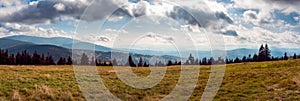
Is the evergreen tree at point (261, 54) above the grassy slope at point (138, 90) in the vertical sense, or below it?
above

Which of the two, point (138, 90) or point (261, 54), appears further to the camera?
point (261, 54)

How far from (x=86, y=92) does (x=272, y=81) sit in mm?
16673

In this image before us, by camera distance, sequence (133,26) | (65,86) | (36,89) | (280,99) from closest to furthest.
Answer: (133,26), (280,99), (36,89), (65,86)

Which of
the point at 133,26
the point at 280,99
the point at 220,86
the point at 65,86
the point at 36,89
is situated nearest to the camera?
the point at 133,26

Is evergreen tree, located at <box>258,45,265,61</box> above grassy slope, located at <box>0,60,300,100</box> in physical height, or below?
above

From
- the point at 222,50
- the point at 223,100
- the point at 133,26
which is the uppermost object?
the point at 133,26

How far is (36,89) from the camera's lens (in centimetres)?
2034

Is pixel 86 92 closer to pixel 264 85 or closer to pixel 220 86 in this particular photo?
pixel 220 86

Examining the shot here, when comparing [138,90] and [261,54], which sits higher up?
[261,54]

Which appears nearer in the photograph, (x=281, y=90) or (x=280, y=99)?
(x=280, y=99)

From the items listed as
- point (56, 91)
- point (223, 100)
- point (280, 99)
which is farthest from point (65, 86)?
point (280, 99)

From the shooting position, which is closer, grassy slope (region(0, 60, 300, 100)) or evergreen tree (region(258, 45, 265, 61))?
grassy slope (region(0, 60, 300, 100))

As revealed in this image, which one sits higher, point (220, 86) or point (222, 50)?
point (222, 50)

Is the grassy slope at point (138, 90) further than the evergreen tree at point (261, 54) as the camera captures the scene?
No
